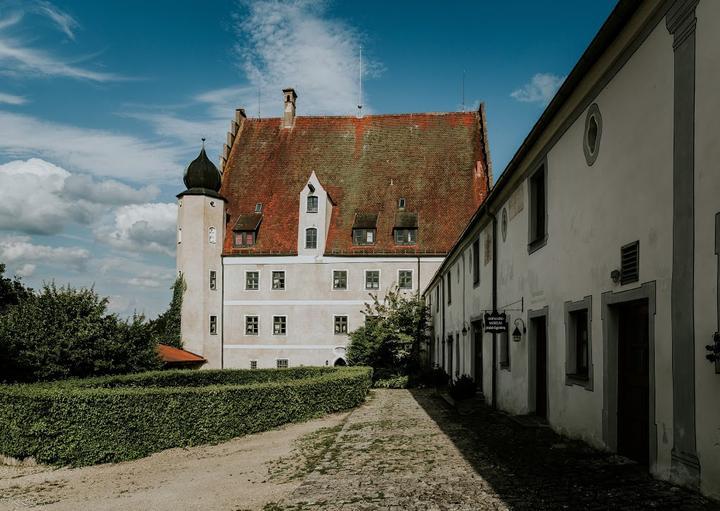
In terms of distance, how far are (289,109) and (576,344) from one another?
40.4 meters

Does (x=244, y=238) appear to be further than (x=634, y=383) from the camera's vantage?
Yes

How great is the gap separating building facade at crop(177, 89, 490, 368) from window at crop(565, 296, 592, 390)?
30403 mm

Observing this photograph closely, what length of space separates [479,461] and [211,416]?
8005 millimetres

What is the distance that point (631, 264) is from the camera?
8.16m

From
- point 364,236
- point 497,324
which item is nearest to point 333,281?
point 364,236

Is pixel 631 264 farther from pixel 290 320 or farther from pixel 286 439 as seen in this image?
pixel 290 320

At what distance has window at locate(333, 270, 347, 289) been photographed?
42188 millimetres

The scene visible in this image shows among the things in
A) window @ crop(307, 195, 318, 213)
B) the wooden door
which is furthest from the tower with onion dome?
A: the wooden door

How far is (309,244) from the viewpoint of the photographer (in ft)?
140

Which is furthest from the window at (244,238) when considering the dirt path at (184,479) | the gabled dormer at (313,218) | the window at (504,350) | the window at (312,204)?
the window at (504,350)

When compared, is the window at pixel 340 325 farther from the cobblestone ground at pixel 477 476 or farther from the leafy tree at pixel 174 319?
the cobblestone ground at pixel 477 476

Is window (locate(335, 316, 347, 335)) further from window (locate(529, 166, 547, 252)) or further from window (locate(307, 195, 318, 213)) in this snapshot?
window (locate(529, 166, 547, 252))

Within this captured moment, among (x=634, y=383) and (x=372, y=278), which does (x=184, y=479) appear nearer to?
(x=634, y=383)

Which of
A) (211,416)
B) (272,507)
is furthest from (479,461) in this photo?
(211,416)
